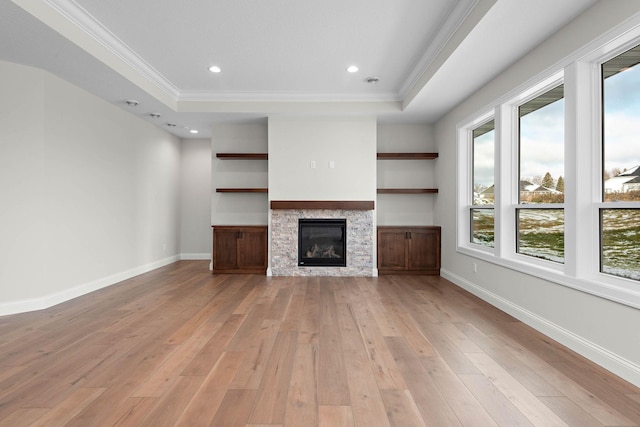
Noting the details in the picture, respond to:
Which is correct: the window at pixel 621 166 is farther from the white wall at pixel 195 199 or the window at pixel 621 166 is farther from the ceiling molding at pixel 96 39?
the white wall at pixel 195 199

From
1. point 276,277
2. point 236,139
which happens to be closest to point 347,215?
point 276,277

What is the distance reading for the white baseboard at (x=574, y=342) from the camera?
83.2 inches

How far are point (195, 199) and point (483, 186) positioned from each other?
546 centimetres

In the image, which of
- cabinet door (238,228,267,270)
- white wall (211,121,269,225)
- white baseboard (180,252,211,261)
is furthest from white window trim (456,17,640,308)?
white baseboard (180,252,211,261)

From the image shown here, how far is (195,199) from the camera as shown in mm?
7191

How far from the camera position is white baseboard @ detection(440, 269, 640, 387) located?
2113 mm

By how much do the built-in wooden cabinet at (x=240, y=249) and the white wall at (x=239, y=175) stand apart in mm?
341

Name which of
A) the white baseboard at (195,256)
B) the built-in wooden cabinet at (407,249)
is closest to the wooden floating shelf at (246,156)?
the built-in wooden cabinet at (407,249)

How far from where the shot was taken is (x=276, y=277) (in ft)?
17.8

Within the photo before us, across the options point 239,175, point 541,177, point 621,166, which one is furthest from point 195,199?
point 621,166

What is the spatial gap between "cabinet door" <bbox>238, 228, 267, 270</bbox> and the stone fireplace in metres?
0.19

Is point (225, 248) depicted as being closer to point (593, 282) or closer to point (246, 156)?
point (246, 156)

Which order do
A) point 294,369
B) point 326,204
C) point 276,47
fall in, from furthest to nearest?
point 326,204, point 276,47, point 294,369

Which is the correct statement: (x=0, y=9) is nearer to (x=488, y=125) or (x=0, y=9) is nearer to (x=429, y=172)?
(x=488, y=125)
